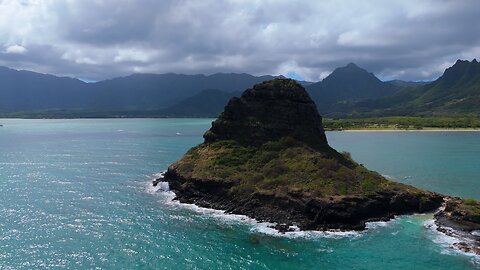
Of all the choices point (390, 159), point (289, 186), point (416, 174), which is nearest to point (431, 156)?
point (390, 159)

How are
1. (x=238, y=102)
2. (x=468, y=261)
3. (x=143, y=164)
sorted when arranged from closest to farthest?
(x=468, y=261) → (x=238, y=102) → (x=143, y=164)

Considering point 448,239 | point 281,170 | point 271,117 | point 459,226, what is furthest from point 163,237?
point 459,226

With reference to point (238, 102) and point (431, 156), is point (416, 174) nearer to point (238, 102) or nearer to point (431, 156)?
point (431, 156)

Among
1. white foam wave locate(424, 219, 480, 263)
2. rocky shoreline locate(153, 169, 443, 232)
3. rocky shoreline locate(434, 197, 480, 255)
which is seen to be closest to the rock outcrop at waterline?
rocky shoreline locate(153, 169, 443, 232)

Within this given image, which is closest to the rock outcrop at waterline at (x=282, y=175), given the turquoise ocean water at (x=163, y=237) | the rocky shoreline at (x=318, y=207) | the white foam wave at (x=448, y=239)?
the rocky shoreline at (x=318, y=207)

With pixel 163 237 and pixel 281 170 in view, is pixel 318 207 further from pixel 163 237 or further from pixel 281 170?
pixel 163 237

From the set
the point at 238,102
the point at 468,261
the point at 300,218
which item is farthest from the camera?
the point at 238,102

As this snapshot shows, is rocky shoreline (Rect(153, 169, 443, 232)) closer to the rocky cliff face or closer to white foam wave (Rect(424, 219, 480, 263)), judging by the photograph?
white foam wave (Rect(424, 219, 480, 263))
